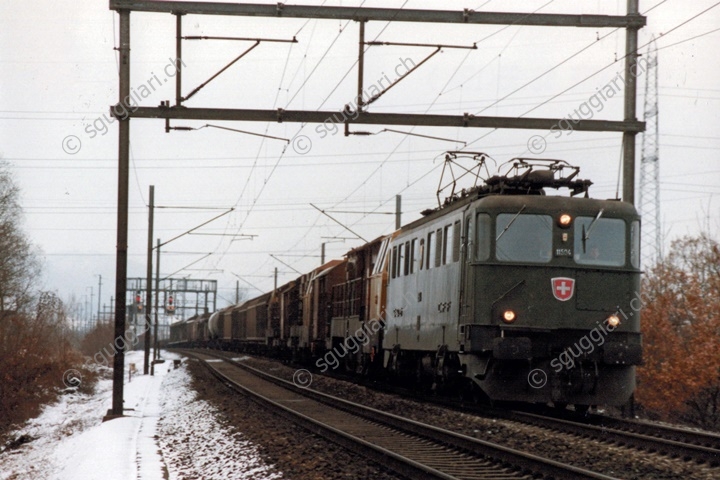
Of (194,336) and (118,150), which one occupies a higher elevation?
(118,150)

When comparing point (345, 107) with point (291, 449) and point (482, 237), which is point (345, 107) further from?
point (291, 449)

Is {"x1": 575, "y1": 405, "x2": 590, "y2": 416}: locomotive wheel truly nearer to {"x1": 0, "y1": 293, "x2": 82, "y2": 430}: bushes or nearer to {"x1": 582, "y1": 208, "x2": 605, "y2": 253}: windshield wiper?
{"x1": 582, "y1": 208, "x2": 605, "y2": 253}: windshield wiper

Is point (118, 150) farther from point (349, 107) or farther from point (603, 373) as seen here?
point (603, 373)

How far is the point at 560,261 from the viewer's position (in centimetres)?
1478

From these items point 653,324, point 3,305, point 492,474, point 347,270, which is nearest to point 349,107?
point 492,474

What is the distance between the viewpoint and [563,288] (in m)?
14.7

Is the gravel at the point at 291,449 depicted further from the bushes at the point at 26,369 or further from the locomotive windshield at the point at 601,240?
the bushes at the point at 26,369

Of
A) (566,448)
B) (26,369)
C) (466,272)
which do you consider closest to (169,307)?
(26,369)

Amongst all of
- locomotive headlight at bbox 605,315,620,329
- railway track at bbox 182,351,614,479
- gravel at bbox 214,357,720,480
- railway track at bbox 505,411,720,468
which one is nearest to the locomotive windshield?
locomotive headlight at bbox 605,315,620,329

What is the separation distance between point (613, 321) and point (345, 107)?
235 inches

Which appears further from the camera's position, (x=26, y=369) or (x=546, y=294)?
(x=26, y=369)

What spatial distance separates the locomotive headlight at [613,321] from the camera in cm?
1453

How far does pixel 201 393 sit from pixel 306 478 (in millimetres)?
14435

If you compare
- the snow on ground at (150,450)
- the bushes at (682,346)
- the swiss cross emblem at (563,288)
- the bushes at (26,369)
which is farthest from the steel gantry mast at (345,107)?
the bushes at (682,346)
